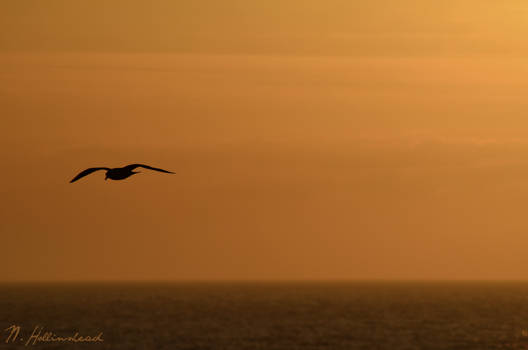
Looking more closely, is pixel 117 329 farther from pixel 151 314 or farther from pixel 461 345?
pixel 461 345

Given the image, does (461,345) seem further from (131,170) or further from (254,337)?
(131,170)

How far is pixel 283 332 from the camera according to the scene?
153m

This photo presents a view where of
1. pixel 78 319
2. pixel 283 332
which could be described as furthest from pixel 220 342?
pixel 78 319

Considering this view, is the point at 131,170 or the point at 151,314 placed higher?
the point at 151,314

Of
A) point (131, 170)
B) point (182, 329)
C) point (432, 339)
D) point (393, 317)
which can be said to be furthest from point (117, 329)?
point (131, 170)

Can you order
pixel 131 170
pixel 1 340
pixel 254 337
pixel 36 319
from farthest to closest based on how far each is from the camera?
pixel 36 319 < pixel 254 337 < pixel 1 340 < pixel 131 170

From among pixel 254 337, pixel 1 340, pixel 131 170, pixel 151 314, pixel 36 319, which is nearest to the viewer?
pixel 131 170

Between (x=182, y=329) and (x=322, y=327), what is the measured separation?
2263cm

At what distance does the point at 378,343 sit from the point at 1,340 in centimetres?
4934

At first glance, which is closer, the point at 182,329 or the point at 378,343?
the point at 378,343
